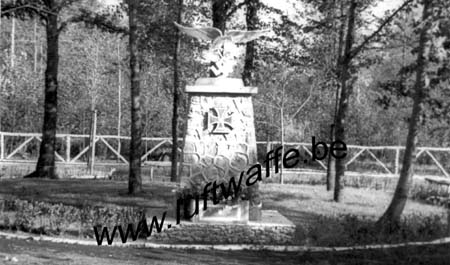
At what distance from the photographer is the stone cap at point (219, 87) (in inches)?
441

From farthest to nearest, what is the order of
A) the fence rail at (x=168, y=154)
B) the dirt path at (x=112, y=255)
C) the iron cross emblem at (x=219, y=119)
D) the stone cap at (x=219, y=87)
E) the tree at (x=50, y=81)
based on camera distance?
the fence rail at (x=168, y=154) < the tree at (x=50, y=81) < the iron cross emblem at (x=219, y=119) < the stone cap at (x=219, y=87) < the dirt path at (x=112, y=255)

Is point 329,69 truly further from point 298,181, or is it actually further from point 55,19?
point 55,19

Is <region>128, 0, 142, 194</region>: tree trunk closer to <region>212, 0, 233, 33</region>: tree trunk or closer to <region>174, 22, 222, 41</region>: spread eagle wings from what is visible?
<region>174, 22, 222, 41</region>: spread eagle wings

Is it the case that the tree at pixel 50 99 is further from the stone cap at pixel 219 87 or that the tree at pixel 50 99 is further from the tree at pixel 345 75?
the stone cap at pixel 219 87

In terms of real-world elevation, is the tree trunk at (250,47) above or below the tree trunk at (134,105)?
above

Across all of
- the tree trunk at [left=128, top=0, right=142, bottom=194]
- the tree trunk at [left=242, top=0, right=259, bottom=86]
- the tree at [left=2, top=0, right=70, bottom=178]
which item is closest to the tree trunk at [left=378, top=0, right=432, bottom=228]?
the tree trunk at [left=128, top=0, right=142, bottom=194]

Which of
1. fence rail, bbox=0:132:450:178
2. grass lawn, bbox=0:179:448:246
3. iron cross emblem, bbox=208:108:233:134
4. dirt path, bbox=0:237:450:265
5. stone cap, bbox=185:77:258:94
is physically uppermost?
stone cap, bbox=185:77:258:94

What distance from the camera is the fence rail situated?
24.3 meters

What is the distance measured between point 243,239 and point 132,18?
6.01 metres

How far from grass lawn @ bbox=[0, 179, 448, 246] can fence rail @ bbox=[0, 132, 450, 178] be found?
5538 millimetres

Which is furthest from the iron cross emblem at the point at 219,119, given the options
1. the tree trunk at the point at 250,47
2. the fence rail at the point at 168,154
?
the fence rail at the point at 168,154

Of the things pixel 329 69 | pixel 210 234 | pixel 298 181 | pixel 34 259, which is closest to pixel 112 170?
pixel 298 181

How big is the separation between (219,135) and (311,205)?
14.1 ft

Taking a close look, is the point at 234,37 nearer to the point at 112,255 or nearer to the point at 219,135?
the point at 219,135
